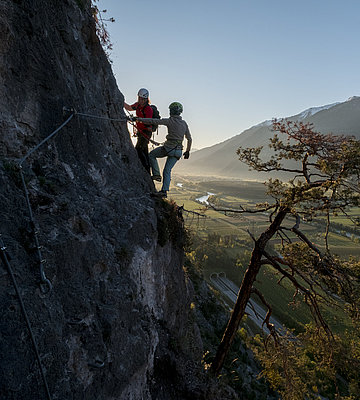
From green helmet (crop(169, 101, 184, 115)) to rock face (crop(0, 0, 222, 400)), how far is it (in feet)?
6.46

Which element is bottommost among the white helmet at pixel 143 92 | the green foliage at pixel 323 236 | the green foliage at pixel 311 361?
the green foliage at pixel 311 361

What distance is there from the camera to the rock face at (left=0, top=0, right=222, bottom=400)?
3396mm

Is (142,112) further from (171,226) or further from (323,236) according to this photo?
(323,236)

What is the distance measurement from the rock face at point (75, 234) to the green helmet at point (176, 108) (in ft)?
6.46

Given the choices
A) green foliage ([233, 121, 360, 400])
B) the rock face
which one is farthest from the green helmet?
green foliage ([233, 121, 360, 400])

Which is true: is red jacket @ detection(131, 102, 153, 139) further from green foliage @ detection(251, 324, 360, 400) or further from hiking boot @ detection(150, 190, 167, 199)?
green foliage @ detection(251, 324, 360, 400)

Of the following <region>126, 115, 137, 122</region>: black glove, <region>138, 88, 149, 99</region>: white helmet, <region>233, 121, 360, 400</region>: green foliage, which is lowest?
<region>233, 121, 360, 400</region>: green foliage

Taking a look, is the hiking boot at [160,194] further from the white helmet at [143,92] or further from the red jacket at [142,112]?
the white helmet at [143,92]

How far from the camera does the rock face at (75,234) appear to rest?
3.40 m

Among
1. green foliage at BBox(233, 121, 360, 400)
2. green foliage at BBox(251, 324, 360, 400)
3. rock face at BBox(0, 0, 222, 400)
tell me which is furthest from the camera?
green foliage at BBox(251, 324, 360, 400)

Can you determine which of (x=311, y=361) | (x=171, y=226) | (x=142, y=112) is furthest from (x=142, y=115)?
(x=311, y=361)

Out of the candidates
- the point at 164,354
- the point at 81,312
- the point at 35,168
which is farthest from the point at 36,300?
the point at 164,354

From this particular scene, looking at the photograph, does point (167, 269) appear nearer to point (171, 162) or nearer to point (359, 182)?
point (171, 162)

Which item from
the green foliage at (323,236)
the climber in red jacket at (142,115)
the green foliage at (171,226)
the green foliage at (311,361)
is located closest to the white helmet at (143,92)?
the climber in red jacket at (142,115)
